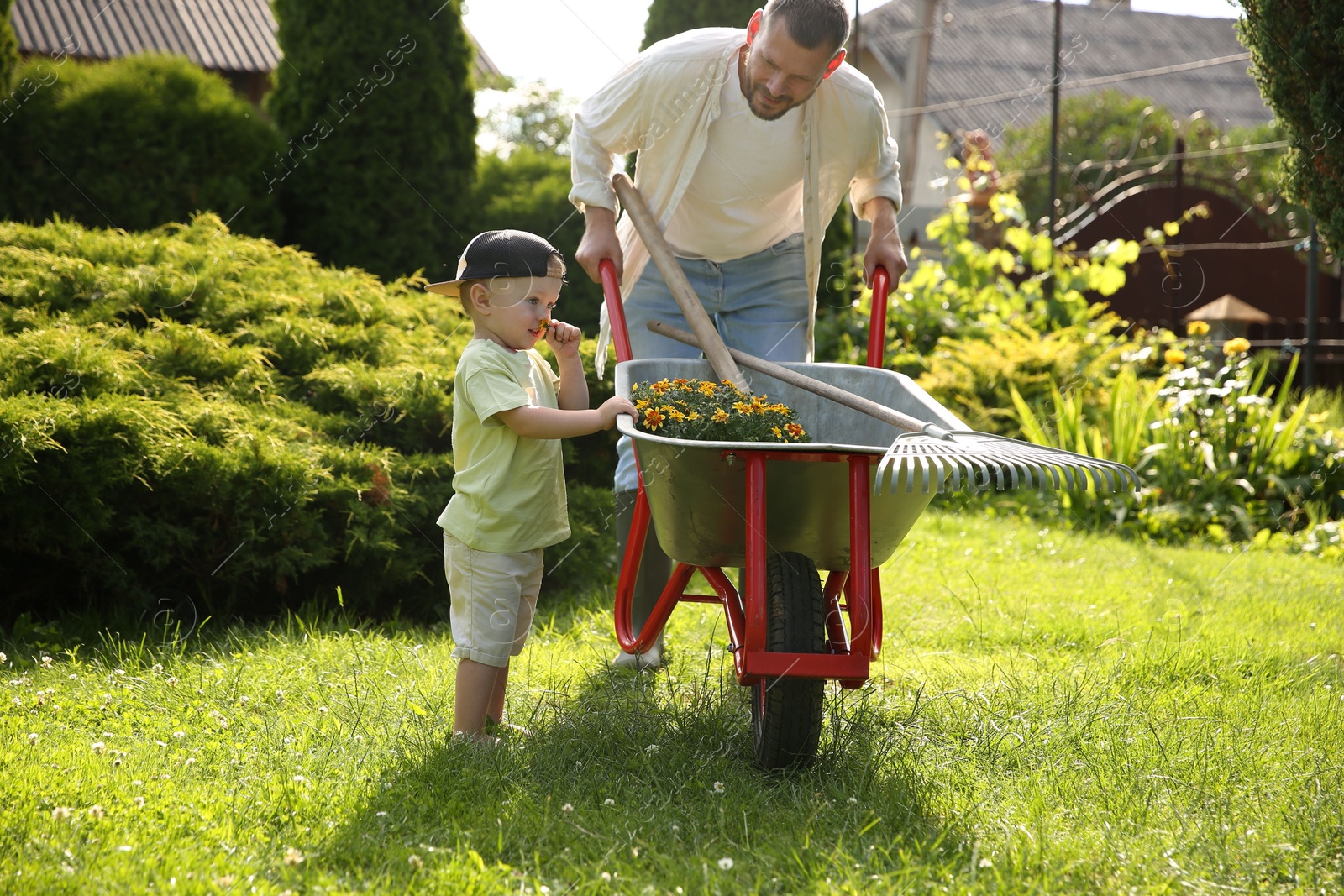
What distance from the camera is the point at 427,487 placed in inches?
139

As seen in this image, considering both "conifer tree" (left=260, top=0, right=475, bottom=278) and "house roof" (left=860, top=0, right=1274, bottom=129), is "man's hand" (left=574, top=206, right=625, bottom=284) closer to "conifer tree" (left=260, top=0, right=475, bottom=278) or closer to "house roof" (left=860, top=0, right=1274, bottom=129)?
"conifer tree" (left=260, top=0, right=475, bottom=278)

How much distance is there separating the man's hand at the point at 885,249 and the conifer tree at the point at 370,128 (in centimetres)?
371

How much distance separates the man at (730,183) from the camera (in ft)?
9.14

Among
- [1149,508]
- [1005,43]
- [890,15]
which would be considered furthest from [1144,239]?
[1005,43]

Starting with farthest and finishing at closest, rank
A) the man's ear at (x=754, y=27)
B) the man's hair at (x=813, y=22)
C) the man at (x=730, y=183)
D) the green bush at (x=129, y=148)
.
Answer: the green bush at (x=129, y=148) < the man at (x=730, y=183) < the man's ear at (x=754, y=27) < the man's hair at (x=813, y=22)

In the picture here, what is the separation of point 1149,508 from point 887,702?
2.87 metres

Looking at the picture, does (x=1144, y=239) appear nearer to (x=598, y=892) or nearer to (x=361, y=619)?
(x=361, y=619)

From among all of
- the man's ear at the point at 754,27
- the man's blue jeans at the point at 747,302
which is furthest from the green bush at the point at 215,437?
the man's ear at the point at 754,27

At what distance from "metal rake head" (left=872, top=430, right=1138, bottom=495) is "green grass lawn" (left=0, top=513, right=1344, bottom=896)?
0.59 m

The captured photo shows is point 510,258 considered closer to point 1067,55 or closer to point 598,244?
point 598,244

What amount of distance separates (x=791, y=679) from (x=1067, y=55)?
21174 millimetres

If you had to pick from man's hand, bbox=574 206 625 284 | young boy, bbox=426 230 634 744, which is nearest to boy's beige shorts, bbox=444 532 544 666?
young boy, bbox=426 230 634 744

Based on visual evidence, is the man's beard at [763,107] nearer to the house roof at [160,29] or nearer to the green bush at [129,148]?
the green bush at [129,148]

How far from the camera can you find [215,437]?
3.25 m
